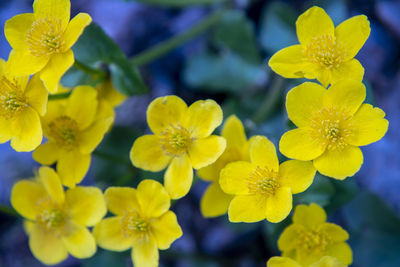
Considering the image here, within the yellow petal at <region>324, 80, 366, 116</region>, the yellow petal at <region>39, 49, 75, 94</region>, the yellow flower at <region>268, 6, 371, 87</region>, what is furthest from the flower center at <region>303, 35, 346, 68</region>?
the yellow petal at <region>39, 49, 75, 94</region>

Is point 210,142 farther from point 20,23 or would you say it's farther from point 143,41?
point 143,41

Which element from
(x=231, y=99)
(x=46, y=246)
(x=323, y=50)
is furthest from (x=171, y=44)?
(x=46, y=246)

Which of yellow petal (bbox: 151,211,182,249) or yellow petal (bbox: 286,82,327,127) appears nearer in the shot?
yellow petal (bbox: 286,82,327,127)

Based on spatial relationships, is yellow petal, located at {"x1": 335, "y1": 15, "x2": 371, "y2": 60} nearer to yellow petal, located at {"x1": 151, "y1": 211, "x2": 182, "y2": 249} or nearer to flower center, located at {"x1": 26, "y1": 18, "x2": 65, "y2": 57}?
yellow petal, located at {"x1": 151, "y1": 211, "x2": 182, "y2": 249}

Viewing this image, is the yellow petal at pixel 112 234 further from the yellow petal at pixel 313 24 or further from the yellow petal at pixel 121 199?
the yellow petal at pixel 313 24

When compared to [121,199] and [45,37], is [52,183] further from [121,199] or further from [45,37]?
[45,37]

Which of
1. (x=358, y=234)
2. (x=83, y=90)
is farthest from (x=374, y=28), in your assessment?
(x=83, y=90)
